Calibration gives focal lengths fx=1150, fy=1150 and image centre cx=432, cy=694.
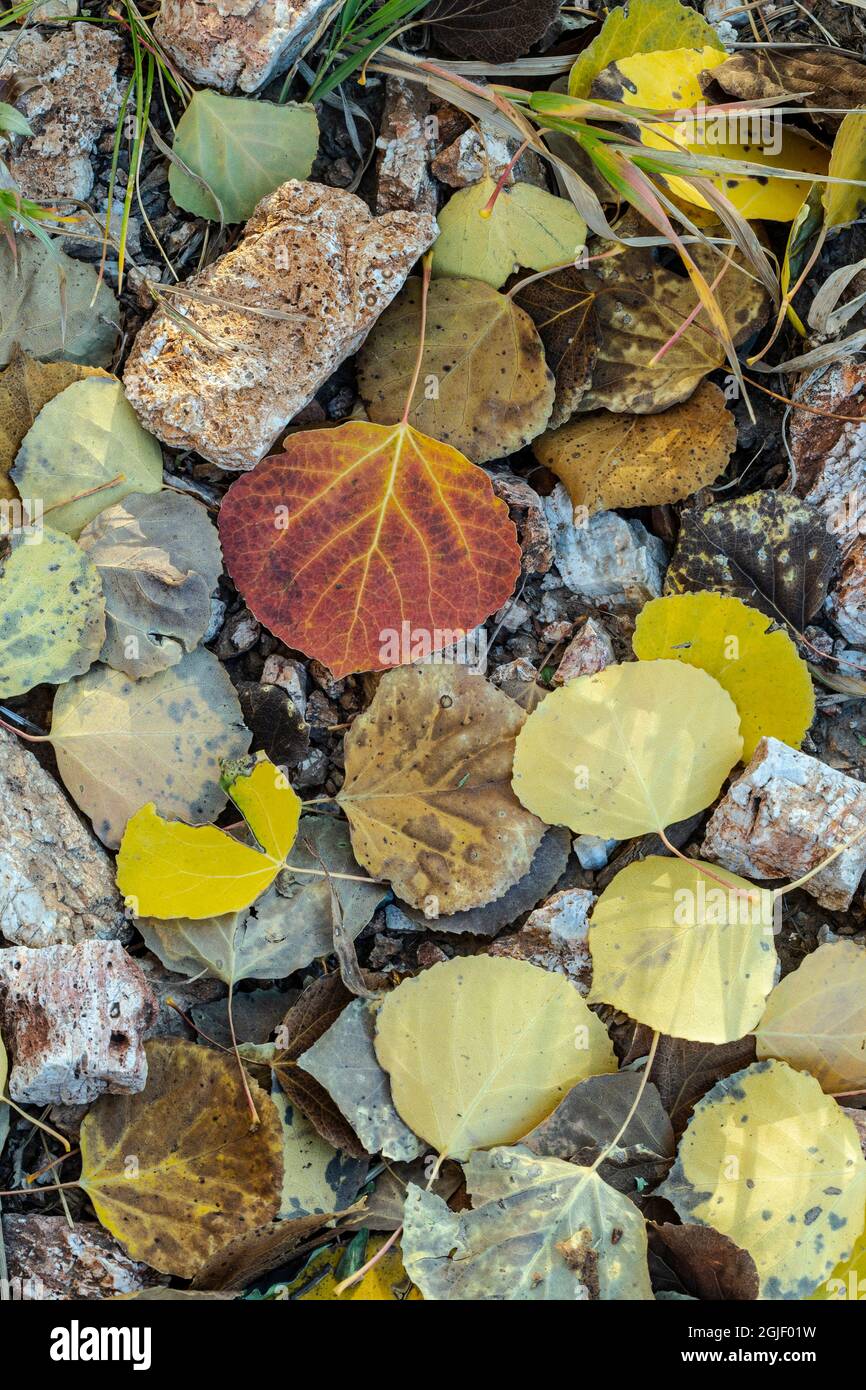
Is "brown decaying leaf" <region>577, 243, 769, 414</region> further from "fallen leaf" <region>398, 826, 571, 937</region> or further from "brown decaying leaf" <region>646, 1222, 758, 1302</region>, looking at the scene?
"brown decaying leaf" <region>646, 1222, 758, 1302</region>

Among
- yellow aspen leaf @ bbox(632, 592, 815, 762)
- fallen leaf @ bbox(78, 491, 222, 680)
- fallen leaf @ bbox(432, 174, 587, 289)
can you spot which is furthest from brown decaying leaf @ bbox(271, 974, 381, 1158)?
fallen leaf @ bbox(432, 174, 587, 289)

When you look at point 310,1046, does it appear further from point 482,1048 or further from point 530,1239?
point 530,1239

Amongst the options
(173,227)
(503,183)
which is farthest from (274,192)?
(503,183)

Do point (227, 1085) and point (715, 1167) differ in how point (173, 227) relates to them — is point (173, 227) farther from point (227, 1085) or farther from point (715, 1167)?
point (715, 1167)

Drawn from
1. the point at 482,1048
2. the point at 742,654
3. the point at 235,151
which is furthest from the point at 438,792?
the point at 235,151

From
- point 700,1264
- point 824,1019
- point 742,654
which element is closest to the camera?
point 700,1264

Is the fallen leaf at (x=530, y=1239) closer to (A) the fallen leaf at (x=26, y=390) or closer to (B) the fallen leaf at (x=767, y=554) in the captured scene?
(B) the fallen leaf at (x=767, y=554)

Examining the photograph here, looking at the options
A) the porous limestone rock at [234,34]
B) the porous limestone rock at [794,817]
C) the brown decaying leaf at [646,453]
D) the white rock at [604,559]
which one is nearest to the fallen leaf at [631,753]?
the porous limestone rock at [794,817]
